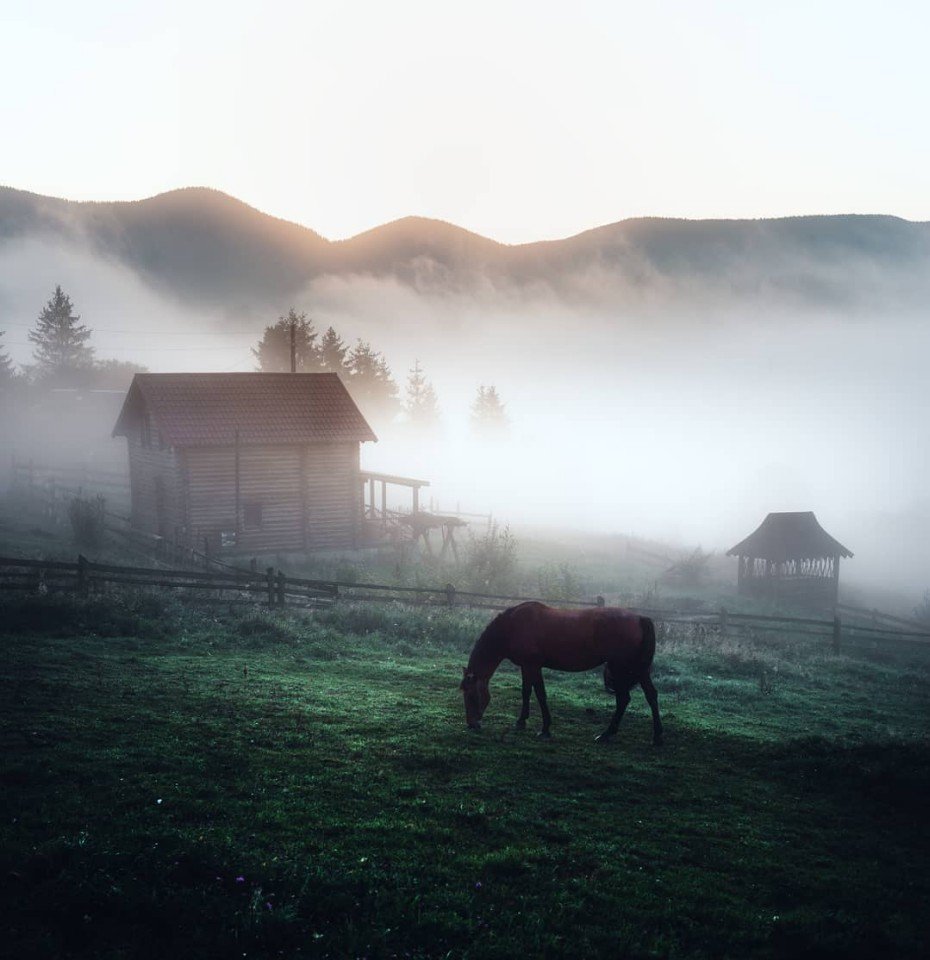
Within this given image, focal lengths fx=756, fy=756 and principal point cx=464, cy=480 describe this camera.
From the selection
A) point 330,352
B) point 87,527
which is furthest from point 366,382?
point 87,527

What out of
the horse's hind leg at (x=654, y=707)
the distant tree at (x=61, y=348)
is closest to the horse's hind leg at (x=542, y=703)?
the horse's hind leg at (x=654, y=707)

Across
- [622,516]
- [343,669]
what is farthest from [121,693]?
[622,516]

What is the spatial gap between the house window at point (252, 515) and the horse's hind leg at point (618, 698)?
79.1ft

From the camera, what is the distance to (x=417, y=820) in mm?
7828

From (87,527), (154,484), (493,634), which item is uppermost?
(154,484)

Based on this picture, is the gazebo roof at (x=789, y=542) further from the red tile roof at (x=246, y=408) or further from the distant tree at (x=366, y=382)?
the distant tree at (x=366, y=382)

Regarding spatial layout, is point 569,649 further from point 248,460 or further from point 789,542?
point 789,542

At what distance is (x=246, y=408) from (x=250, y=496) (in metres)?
3.97

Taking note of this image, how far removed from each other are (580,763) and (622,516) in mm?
63434

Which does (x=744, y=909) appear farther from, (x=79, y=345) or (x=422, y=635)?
(x=79, y=345)

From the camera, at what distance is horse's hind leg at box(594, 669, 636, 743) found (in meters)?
11.3

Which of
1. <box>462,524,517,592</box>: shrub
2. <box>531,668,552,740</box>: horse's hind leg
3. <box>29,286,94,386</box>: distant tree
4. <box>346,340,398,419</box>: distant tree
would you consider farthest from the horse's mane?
<box>29,286,94,386</box>: distant tree

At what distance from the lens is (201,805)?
304 inches

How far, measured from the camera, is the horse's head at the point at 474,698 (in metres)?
11.2
